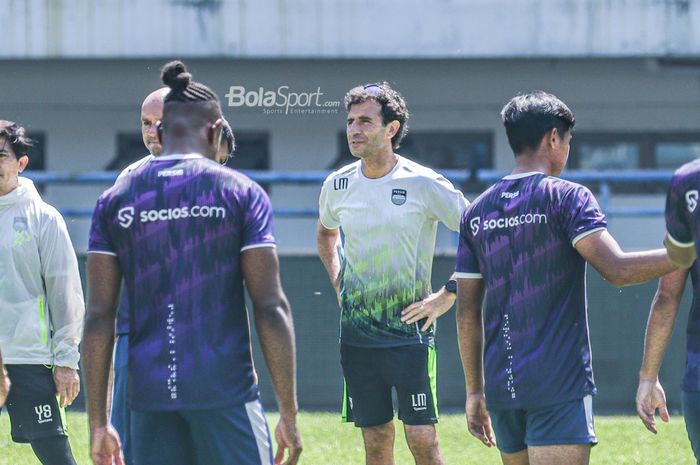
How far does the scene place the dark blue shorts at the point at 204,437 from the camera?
461 cm

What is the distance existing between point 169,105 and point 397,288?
2.77 m

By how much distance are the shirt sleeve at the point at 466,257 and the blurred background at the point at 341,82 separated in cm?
788

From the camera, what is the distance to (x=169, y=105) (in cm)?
484

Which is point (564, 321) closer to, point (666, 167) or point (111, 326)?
point (111, 326)

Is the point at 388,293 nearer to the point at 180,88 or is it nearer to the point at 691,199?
the point at 180,88

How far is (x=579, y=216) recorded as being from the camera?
5.15 metres

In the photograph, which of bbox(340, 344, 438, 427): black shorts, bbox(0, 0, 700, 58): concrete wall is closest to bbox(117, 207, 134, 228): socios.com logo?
bbox(340, 344, 438, 427): black shorts

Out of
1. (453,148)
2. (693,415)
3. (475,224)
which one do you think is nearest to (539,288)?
(475,224)

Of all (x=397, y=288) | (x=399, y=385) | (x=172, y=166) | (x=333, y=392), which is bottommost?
(x=333, y=392)

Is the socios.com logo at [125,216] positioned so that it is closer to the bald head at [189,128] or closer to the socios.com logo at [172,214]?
the socios.com logo at [172,214]

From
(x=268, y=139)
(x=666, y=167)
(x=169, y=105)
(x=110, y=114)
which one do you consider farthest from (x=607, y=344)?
(x=169, y=105)

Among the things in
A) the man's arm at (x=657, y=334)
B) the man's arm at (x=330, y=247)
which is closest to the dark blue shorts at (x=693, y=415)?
the man's arm at (x=657, y=334)

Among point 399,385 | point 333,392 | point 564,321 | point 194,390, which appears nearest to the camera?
point 194,390

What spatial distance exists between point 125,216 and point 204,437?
2.88 ft
